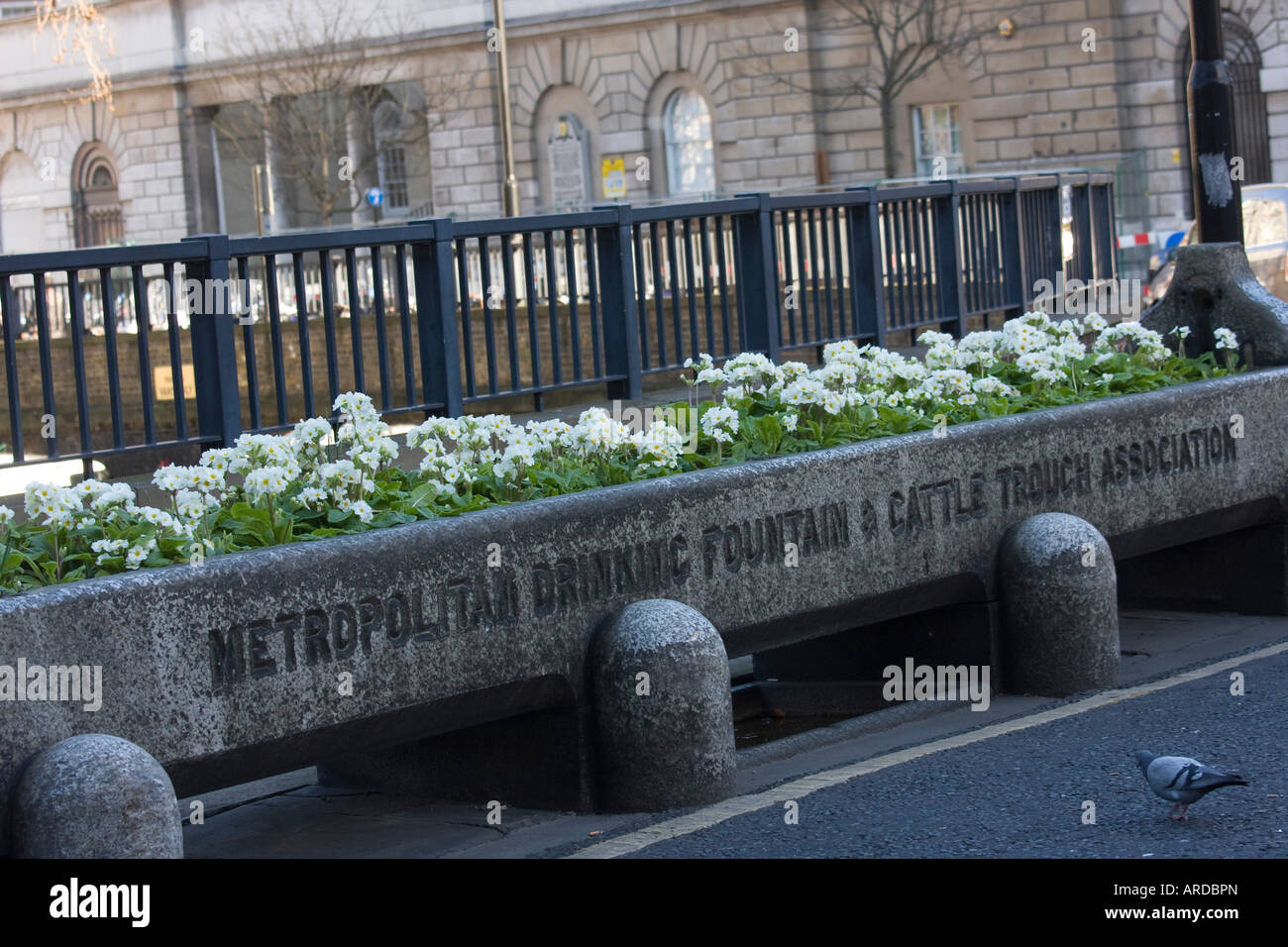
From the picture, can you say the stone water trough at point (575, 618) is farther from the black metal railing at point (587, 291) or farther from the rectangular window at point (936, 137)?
the rectangular window at point (936, 137)

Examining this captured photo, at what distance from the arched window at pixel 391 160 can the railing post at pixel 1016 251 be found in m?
34.9

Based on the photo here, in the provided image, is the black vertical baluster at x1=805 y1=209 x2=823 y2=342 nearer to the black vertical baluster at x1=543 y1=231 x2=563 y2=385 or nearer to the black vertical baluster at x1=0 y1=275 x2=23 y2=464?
the black vertical baluster at x1=543 y1=231 x2=563 y2=385

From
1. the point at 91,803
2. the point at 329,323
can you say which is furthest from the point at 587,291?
the point at 91,803

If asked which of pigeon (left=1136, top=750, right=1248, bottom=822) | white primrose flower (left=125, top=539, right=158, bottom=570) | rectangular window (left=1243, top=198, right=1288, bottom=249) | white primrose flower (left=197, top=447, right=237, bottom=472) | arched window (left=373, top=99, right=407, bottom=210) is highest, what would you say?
arched window (left=373, top=99, right=407, bottom=210)

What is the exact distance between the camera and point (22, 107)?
5034 centimetres

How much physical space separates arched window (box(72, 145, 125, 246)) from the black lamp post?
4279cm

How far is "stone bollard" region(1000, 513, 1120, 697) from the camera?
731 cm

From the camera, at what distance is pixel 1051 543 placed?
288 inches

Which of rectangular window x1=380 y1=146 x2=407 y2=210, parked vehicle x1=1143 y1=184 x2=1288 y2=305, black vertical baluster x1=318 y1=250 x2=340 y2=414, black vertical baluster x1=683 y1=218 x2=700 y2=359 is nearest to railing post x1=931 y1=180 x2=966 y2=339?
black vertical baluster x1=683 y1=218 x2=700 y2=359

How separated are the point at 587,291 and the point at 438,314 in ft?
12.1

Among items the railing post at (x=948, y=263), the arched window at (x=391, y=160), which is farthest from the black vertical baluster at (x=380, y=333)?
the arched window at (x=391, y=160)

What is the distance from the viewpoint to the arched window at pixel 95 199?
50719 mm
